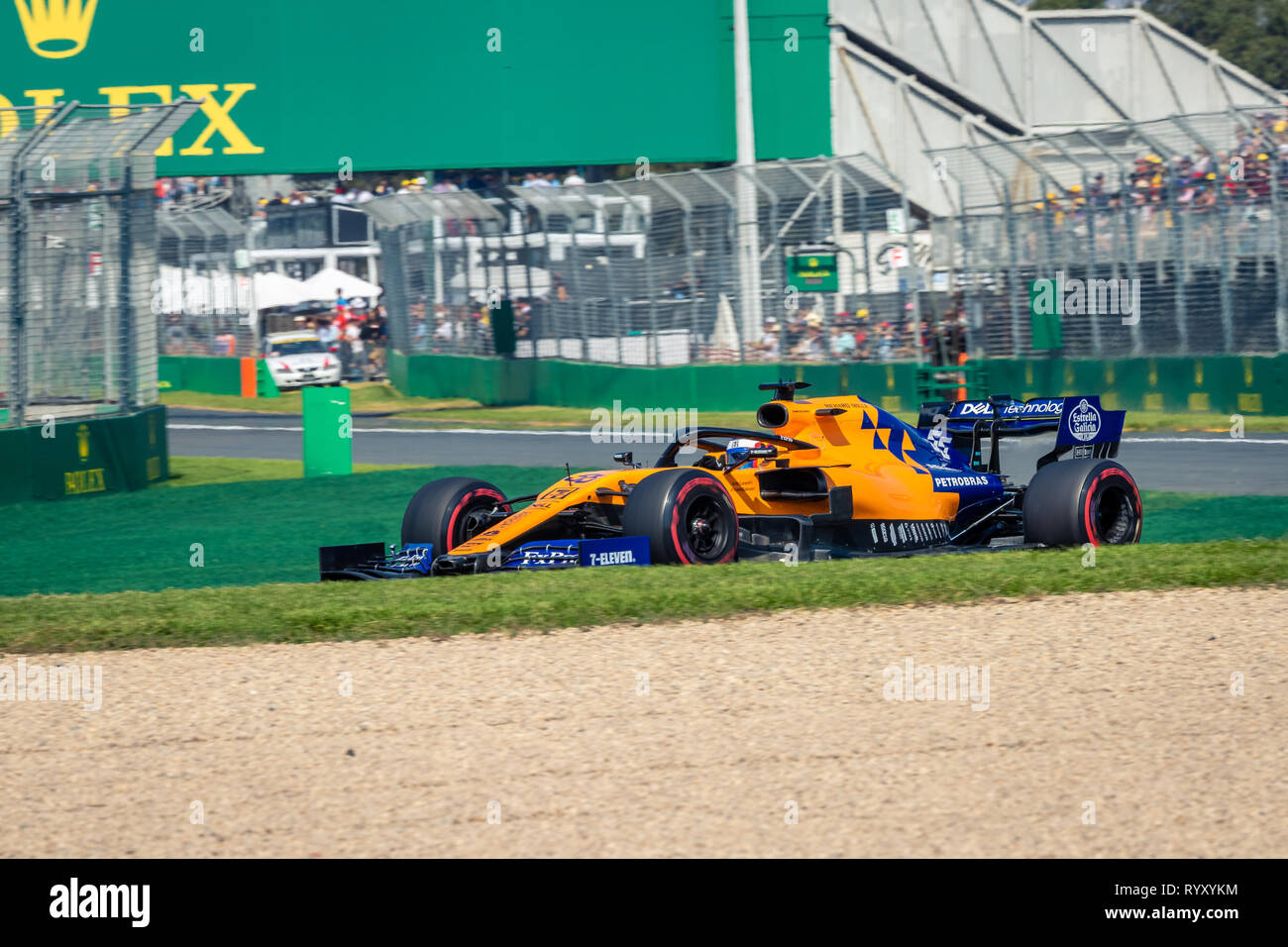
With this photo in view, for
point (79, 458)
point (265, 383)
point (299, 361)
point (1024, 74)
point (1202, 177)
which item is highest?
point (1024, 74)

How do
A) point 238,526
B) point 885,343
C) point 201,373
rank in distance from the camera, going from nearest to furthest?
point 238,526, point 885,343, point 201,373

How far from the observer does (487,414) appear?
2545cm

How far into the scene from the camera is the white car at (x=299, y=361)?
1212 inches

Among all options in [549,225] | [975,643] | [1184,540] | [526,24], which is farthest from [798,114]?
[975,643]

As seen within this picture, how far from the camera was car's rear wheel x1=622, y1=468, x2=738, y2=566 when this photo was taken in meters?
8.81

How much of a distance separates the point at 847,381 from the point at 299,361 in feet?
44.0

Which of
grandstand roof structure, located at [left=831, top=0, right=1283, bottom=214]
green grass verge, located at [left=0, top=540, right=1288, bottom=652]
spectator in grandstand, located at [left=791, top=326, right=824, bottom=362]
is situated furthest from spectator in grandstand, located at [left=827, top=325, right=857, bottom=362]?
green grass verge, located at [left=0, top=540, right=1288, bottom=652]

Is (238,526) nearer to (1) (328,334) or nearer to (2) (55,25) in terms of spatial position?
(1) (328,334)

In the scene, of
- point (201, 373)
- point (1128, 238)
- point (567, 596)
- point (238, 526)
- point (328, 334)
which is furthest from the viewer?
point (328, 334)

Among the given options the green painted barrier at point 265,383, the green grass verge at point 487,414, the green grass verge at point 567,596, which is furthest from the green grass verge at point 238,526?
the green painted barrier at point 265,383

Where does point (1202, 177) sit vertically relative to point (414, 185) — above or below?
below

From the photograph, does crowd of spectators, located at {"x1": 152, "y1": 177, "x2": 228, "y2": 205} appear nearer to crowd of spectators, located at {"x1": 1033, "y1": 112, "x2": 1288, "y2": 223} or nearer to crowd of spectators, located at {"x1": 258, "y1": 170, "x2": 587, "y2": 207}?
crowd of spectators, located at {"x1": 258, "y1": 170, "x2": 587, "y2": 207}

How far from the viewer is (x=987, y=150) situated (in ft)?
69.0

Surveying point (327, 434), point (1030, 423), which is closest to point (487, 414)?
point (327, 434)
